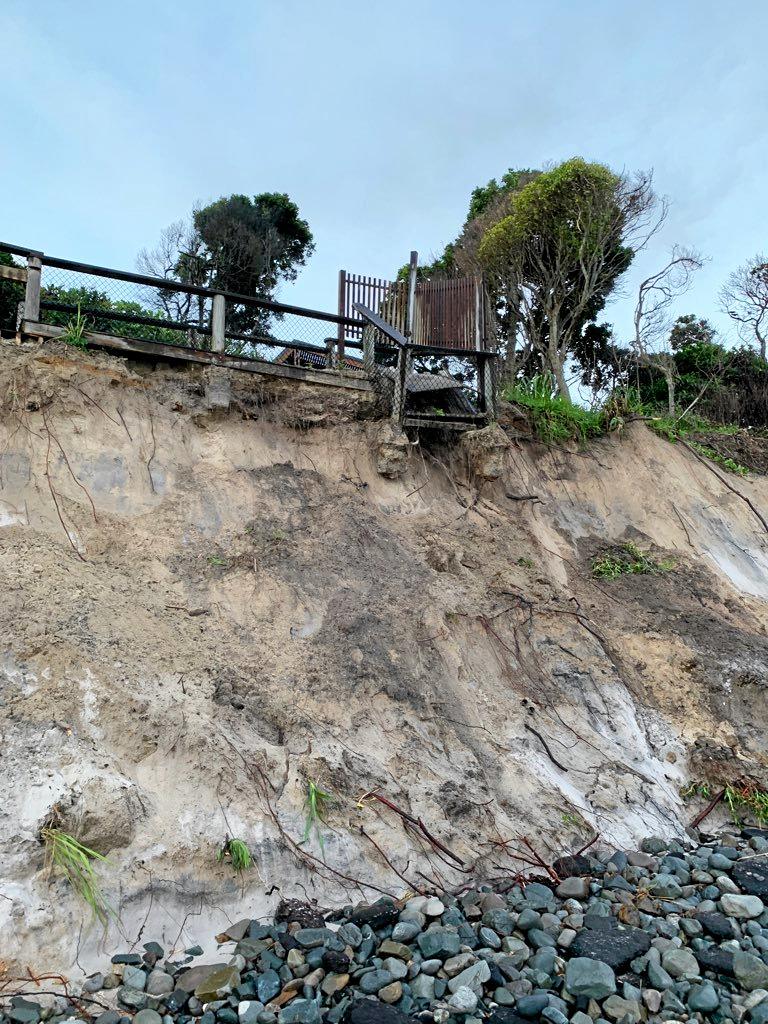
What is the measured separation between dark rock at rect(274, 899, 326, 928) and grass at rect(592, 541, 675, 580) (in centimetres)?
526

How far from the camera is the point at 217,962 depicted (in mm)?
3848

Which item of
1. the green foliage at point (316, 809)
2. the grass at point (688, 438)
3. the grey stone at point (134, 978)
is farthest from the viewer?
the grass at point (688, 438)

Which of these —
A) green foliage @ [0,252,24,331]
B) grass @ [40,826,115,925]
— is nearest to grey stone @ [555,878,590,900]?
grass @ [40,826,115,925]

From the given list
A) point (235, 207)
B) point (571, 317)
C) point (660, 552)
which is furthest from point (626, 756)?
point (235, 207)

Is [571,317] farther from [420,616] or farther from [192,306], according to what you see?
[420,616]

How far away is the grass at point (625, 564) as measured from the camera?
27.5 feet

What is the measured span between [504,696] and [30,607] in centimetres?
411

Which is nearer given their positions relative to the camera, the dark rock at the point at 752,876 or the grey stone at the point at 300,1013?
the grey stone at the point at 300,1013

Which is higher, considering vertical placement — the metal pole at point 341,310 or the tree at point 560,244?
the tree at point 560,244

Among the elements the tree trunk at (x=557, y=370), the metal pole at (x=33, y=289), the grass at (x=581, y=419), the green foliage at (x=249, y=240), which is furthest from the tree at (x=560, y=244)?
the metal pole at (x=33, y=289)

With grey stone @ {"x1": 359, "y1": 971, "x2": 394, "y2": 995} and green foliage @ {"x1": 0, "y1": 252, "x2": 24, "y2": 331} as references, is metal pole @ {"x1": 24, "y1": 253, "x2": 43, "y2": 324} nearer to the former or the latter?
green foliage @ {"x1": 0, "y1": 252, "x2": 24, "y2": 331}

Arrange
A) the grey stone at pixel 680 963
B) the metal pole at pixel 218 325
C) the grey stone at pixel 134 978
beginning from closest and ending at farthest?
the grey stone at pixel 134 978 < the grey stone at pixel 680 963 < the metal pole at pixel 218 325

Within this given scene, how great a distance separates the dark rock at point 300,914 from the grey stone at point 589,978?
4.74 feet

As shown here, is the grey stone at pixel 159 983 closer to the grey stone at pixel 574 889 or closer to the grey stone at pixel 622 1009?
the grey stone at pixel 622 1009
